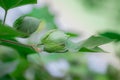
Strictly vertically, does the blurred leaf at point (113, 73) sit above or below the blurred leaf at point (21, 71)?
below

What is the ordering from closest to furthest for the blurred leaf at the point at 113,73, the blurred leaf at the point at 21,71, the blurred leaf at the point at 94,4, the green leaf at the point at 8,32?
the green leaf at the point at 8,32 < the blurred leaf at the point at 21,71 < the blurred leaf at the point at 113,73 < the blurred leaf at the point at 94,4

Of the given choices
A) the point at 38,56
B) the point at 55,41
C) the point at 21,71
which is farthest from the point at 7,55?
the point at 55,41

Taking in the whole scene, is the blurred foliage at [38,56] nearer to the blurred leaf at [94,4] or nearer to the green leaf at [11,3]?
the green leaf at [11,3]

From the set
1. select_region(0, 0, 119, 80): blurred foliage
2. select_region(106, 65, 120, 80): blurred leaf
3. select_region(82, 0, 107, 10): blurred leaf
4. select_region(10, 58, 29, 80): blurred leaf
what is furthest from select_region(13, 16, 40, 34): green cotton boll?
select_region(82, 0, 107, 10): blurred leaf

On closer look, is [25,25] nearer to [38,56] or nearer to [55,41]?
[55,41]

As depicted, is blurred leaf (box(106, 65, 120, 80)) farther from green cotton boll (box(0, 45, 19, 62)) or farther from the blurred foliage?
green cotton boll (box(0, 45, 19, 62))

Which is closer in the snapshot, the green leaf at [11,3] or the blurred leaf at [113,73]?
the green leaf at [11,3]

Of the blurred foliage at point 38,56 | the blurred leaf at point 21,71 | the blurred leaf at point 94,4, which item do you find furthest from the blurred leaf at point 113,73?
the blurred leaf at point 94,4

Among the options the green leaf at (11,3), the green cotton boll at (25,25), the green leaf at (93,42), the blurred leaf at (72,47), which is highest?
the green leaf at (11,3)
